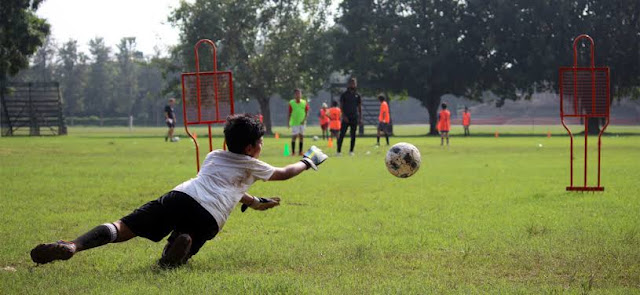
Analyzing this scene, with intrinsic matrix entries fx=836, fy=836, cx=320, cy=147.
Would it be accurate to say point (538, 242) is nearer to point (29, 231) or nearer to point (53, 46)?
point (29, 231)

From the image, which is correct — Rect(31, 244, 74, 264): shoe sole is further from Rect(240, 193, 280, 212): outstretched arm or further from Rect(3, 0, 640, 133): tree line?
Rect(3, 0, 640, 133): tree line

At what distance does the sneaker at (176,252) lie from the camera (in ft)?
21.6

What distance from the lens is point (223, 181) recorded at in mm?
6898

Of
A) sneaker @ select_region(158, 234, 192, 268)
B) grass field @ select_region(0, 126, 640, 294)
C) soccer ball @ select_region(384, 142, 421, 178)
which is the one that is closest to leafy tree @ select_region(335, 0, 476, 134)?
grass field @ select_region(0, 126, 640, 294)

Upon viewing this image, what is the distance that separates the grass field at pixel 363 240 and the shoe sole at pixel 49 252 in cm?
24

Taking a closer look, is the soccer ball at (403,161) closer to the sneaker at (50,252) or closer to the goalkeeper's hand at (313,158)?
the goalkeeper's hand at (313,158)

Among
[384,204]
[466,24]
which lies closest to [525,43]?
[466,24]

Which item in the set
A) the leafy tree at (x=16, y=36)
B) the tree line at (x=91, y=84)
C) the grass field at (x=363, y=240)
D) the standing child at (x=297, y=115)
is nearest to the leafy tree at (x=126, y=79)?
the tree line at (x=91, y=84)

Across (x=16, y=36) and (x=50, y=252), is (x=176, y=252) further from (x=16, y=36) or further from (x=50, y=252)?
(x=16, y=36)

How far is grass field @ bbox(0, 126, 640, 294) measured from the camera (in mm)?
6227

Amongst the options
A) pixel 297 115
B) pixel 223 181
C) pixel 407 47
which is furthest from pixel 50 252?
pixel 407 47

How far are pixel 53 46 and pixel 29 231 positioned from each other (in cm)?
11585

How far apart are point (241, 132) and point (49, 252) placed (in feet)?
5.91

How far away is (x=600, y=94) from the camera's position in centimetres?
1333
